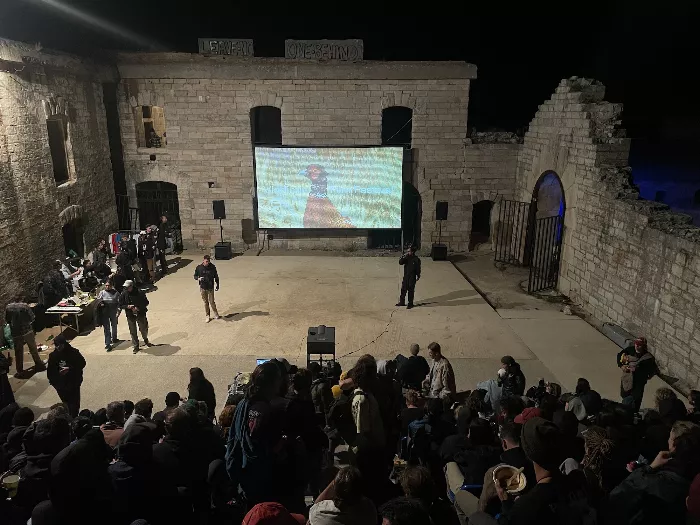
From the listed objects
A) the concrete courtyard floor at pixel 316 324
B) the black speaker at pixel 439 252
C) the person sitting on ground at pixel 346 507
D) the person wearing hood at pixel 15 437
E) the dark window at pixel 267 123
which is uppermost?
the dark window at pixel 267 123

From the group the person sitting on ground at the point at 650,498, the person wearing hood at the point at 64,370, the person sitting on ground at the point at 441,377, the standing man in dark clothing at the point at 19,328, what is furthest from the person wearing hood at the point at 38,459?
the standing man in dark clothing at the point at 19,328

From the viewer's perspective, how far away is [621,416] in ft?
16.5

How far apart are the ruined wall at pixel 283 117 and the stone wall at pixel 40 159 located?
1638mm

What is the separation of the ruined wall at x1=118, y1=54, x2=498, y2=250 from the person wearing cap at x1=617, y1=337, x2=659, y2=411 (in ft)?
32.8

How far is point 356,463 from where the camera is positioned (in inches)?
153

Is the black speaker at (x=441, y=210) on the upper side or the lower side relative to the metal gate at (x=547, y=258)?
upper

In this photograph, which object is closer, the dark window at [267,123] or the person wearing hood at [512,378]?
the person wearing hood at [512,378]

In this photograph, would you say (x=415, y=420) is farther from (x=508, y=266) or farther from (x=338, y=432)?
(x=508, y=266)

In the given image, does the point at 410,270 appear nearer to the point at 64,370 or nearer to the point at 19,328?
the point at 64,370

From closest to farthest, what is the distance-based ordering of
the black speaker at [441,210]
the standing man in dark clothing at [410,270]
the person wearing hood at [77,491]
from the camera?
the person wearing hood at [77,491] < the standing man in dark clothing at [410,270] < the black speaker at [441,210]

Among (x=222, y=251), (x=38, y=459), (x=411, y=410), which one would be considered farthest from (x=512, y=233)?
(x=38, y=459)

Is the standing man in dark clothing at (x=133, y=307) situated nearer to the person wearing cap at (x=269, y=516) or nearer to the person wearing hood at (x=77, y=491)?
the person wearing hood at (x=77, y=491)

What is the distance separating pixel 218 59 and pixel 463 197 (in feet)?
28.4

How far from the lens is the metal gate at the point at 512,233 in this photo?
15.2 m
